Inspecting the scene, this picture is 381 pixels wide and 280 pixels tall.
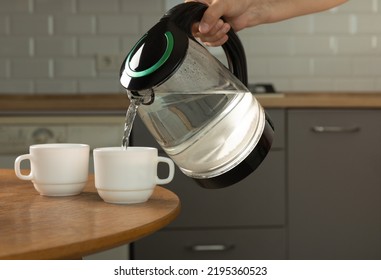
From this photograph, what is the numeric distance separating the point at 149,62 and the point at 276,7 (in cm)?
76

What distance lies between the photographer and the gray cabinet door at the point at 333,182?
9.12 ft

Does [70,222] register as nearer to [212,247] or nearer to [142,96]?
[142,96]

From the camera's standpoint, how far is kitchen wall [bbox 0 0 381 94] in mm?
3291

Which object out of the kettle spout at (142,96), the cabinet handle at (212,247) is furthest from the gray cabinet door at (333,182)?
the kettle spout at (142,96)

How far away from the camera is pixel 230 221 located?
110 inches

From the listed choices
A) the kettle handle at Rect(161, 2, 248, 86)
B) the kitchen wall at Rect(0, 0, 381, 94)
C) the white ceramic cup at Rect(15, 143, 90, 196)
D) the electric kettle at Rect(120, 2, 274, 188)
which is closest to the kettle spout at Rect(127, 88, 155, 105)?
the electric kettle at Rect(120, 2, 274, 188)

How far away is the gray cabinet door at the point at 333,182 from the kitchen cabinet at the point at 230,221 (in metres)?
0.05

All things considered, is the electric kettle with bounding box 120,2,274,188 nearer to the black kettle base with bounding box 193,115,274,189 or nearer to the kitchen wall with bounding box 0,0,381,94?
the black kettle base with bounding box 193,115,274,189

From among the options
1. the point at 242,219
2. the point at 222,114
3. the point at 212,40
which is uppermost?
the point at 212,40

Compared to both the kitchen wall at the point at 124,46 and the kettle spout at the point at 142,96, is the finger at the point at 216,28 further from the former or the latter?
the kitchen wall at the point at 124,46

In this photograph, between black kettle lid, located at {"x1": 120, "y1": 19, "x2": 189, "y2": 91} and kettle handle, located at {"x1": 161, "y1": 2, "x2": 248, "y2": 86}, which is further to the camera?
kettle handle, located at {"x1": 161, "y1": 2, "x2": 248, "y2": 86}

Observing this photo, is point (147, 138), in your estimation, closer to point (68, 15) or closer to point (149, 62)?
point (68, 15)

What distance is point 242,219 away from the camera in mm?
2783
